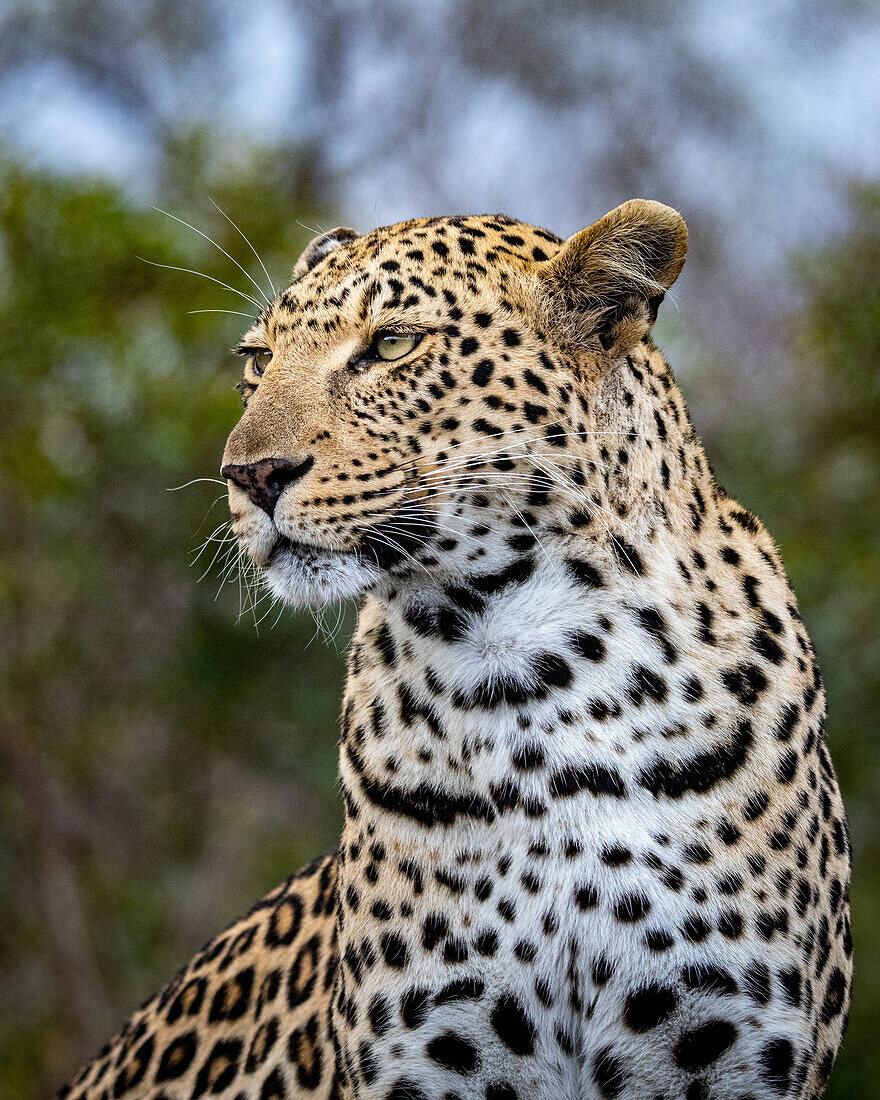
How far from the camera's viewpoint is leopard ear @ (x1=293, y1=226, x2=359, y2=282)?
409cm

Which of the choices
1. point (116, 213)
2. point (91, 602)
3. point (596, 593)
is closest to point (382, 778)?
point (596, 593)

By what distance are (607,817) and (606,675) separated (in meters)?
0.38

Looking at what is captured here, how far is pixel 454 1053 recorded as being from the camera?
11.2 feet

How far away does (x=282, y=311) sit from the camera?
12.3 ft

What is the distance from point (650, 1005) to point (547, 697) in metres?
0.86

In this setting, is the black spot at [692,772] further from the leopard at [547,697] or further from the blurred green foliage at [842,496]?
the blurred green foliage at [842,496]

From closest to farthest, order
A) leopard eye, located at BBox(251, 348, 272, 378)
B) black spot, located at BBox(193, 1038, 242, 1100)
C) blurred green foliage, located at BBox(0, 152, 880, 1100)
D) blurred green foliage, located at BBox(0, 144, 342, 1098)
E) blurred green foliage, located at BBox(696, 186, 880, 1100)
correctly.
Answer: leopard eye, located at BBox(251, 348, 272, 378) < black spot, located at BBox(193, 1038, 242, 1100) < blurred green foliage, located at BBox(696, 186, 880, 1100) < blurred green foliage, located at BBox(0, 152, 880, 1100) < blurred green foliage, located at BBox(0, 144, 342, 1098)

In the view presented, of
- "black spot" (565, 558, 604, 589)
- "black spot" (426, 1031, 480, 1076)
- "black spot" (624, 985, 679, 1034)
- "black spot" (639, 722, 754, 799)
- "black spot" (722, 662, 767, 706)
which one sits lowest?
"black spot" (624, 985, 679, 1034)

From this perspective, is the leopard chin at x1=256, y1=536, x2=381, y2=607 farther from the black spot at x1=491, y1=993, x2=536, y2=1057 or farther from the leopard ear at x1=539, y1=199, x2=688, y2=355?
the black spot at x1=491, y1=993, x2=536, y2=1057

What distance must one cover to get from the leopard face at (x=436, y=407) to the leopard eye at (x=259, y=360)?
0.30m

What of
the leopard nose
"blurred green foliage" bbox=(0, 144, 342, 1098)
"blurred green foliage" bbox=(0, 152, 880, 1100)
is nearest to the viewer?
the leopard nose

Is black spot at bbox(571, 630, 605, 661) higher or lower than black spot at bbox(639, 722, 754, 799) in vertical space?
higher

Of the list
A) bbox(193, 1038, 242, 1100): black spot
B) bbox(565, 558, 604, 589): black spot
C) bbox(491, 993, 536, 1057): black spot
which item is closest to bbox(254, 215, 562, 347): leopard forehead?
bbox(565, 558, 604, 589): black spot

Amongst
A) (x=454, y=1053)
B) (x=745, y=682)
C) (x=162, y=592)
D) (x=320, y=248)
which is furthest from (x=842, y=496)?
(x=454, y=1053)
